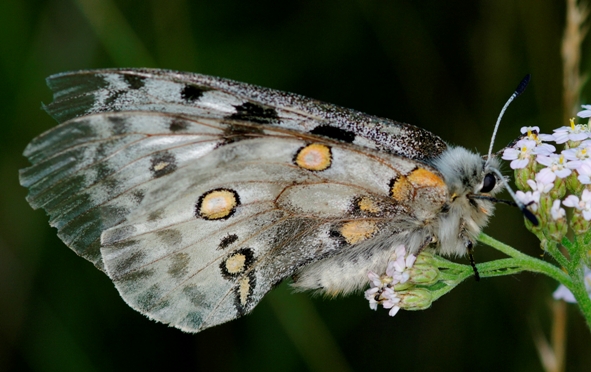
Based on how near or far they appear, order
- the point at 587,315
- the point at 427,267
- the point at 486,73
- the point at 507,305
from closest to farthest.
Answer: the point at 587,315, the point at 427,267, the point at 507,305, the point at 486,73

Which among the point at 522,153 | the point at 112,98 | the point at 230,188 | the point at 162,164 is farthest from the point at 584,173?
the point at 112,98

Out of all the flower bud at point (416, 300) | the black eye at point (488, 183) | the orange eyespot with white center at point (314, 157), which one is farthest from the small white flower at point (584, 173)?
the orange eyespot with white center at point (314, 157)

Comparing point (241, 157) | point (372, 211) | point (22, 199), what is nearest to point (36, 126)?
point (22, 199)

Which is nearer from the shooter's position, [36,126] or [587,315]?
[587,315]

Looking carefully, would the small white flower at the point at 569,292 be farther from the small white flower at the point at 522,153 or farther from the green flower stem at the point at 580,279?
the small white flower at the point at 522,153

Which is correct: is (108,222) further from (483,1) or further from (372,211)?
(483,1)

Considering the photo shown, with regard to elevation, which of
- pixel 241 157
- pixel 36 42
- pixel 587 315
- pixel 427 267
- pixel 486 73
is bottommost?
pixel 587 315

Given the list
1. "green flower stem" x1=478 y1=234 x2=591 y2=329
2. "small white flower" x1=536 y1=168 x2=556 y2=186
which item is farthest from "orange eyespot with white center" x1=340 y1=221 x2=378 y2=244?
"small white flower" x1=536 y1=168 x2=556 y2=186
